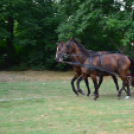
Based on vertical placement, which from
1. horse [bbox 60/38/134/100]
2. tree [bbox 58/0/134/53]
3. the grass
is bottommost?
the grass

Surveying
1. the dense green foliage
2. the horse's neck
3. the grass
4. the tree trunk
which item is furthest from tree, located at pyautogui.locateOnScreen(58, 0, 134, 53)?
the grass

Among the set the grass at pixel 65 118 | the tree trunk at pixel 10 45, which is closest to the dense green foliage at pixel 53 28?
the tree trunk at pixel 10 45

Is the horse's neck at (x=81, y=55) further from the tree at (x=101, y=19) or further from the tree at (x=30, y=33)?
the tree at (x=30, y=33)

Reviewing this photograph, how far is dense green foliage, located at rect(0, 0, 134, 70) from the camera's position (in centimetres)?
1758

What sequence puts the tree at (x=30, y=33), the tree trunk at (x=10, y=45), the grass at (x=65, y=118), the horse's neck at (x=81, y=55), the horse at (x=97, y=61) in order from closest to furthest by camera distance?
1. the grass at (x=65, y=118)
2. the horse at (x=97, y=61)
3. the horse's neck at (x=81, y=55)
4. the tree at (x=30, y=33)
5. the tree trunk at (x=10, y=45)

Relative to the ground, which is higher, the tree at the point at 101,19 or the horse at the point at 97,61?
the tree at the point at 101,19

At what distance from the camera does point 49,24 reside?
23.1 meters

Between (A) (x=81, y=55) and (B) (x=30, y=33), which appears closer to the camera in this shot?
(A) (x=81, y=55)

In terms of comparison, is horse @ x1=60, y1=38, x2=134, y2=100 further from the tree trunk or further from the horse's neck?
the tree trunk

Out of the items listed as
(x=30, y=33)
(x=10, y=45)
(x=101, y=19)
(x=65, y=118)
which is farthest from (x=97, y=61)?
(x=10, y=45)

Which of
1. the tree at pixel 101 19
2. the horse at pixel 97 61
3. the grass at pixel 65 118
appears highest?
the tree at pixel 101 19

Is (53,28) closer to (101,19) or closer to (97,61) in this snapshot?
(101,19)

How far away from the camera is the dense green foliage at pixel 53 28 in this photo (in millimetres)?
17578

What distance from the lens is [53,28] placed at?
2400 cm
